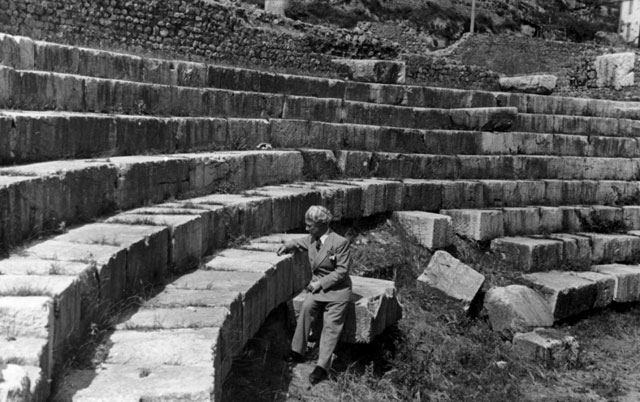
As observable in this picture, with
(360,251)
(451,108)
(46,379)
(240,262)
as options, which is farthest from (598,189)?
(46,379)

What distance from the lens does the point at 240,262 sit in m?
5.92

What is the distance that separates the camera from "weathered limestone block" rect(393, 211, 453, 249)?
30.3 feet

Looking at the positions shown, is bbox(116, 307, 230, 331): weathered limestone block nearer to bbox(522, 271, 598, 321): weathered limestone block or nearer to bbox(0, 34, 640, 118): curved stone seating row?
bbox(0, 34, 640, 118): curved stone seating row

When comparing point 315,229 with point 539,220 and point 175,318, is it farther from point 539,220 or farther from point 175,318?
point 539,220

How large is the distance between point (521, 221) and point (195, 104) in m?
5.23

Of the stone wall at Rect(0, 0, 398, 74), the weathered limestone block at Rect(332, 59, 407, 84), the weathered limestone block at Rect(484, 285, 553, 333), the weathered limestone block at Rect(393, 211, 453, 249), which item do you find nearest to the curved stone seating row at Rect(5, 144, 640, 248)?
the weathered limestone block at Rect(393, 211, 453, 249)

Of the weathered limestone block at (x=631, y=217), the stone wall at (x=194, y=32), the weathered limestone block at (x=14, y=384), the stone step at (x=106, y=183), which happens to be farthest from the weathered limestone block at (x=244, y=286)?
the weathered limestone block at (x=631, y=217)

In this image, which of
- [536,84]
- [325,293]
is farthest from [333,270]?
[536,84]

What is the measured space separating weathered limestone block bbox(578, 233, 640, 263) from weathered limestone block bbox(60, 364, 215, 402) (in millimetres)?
8477

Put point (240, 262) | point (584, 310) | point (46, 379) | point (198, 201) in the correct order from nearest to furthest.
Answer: point (46, 379) < point (240, 262) < point (198, 201) < point (584, 310)

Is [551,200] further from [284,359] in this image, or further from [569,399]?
[284,359]

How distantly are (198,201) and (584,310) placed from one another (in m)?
5.64

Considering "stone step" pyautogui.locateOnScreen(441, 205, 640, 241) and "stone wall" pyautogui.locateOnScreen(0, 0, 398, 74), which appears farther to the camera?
"stone wall" pyautogui.locateOnScreen(0, 0, 398, 74)

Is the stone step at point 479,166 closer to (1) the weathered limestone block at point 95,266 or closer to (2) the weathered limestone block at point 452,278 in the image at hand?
(2) the weathered limestone block at point 452,278
